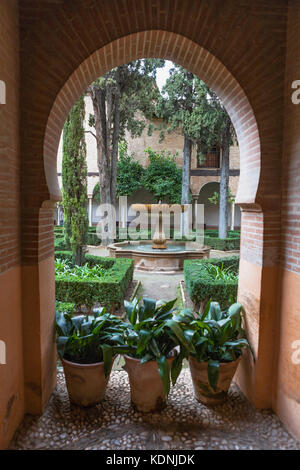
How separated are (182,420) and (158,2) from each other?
3.73 m

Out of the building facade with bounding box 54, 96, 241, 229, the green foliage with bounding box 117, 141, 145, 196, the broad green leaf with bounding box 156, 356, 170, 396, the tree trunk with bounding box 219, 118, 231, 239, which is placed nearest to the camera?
the broad green leaf with bounding box 156, 356, 170, 396

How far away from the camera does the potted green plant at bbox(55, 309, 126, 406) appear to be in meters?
2.87

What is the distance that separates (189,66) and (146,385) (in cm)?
318

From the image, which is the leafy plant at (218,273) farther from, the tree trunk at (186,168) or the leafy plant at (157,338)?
the tree trunk at (186,168)

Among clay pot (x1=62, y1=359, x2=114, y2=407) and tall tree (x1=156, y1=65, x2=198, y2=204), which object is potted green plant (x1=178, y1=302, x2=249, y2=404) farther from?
tall tree (x1=156, y1=65, x2=198, y2=204)

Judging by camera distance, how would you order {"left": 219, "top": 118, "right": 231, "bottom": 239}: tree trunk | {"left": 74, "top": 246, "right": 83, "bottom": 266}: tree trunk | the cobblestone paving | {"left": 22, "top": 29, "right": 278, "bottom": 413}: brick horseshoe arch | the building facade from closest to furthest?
the cobblestone paving → {"left": 22, "top": 29, "right": 278, "bottom": 413}: brick horseshoe arch → {"left": 74, "top": 246, "right": 83, "bottom": 266}: tree trunk → {"left": 219, "top": 118, "right": 231, "bottom": 239}: tree trunk → the building facade

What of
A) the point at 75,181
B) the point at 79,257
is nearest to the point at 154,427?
the point at 79,257

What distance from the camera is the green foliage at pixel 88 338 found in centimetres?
292

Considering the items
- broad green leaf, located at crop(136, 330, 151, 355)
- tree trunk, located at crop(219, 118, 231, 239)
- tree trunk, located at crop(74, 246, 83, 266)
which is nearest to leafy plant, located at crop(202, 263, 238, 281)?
tree trunk, located at crop(74, 246, 83, 266)

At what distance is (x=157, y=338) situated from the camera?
2.99m

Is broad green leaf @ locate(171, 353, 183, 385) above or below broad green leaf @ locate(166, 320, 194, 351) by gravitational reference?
below

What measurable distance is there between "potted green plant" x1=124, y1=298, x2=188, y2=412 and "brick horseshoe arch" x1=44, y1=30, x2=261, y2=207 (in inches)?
56.4

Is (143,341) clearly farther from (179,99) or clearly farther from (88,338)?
(179,99)

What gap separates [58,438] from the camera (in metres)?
2.57
